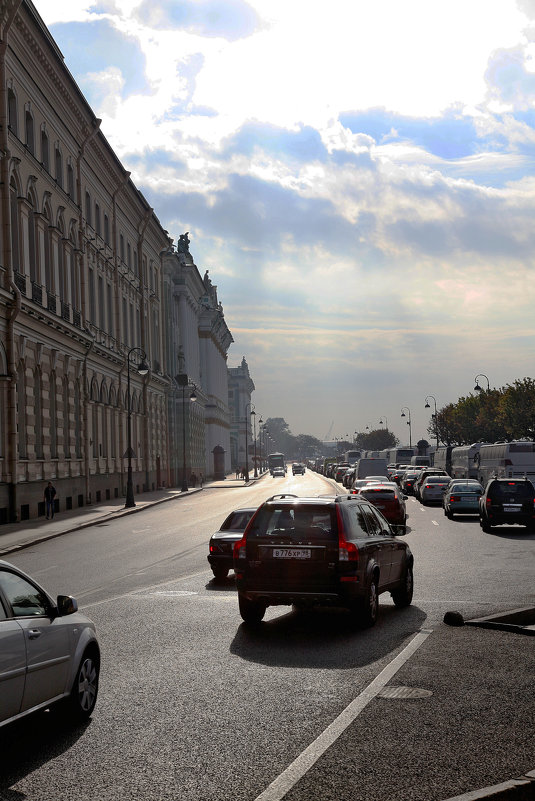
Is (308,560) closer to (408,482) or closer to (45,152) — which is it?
(45,152)

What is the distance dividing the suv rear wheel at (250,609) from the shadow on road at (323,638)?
4.0 inches

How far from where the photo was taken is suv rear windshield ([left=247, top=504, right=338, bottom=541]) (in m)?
12.5

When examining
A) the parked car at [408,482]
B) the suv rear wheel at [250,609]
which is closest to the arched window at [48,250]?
the parked car at [408,482]

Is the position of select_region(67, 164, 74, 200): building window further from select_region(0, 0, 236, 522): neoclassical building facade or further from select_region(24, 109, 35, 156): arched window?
select_region(24, 109, 35, 156): arched window

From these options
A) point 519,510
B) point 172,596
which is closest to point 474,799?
point 172,596

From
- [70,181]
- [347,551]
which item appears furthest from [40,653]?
[70,181]

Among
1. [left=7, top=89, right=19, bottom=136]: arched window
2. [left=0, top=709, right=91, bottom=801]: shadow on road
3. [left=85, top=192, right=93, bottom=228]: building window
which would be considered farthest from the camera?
[left=85, top=192, right=93, bottom=228]: building window

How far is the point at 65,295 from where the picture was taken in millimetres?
47719

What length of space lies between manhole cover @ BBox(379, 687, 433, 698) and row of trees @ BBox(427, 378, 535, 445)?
74.4 metres

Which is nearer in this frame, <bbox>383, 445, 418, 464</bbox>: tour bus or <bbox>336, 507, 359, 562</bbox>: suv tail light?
<bbox>336, 507, 359, 562</bbox>: suv tail light

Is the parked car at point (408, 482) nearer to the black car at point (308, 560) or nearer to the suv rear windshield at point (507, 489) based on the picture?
the suv rear windshield at point (507, 489)

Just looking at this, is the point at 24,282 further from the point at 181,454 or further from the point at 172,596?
the point at 181,454

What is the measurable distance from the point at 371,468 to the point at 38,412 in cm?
2182

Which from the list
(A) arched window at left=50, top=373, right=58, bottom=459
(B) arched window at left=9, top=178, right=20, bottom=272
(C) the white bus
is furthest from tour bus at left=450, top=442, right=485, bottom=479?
(B) arched window at left=9, top=178, right=20, bottom=272
